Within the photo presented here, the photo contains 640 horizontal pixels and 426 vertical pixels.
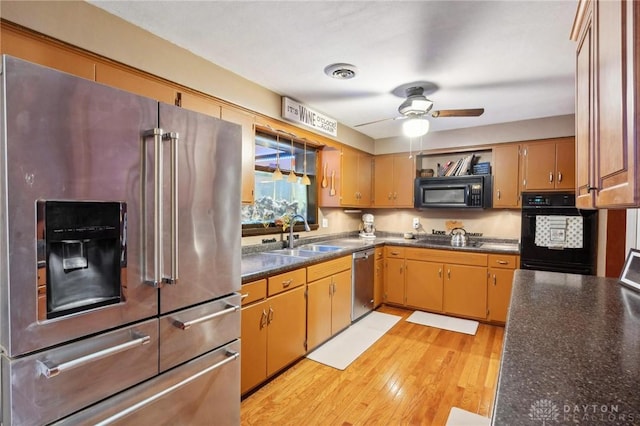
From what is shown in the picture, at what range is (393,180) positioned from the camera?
4605 millimetres

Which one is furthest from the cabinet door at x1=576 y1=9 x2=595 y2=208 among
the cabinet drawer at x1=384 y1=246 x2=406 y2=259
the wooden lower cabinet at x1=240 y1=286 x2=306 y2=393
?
the cabinet drawer at x1=384 y1=246 x2=406 y2=259

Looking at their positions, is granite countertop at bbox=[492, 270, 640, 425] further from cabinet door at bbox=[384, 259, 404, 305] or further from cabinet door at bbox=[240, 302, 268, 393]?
cabinet door at bbox=[384, 259, 404, 305]

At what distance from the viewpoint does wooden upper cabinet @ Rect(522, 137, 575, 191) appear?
137 inches

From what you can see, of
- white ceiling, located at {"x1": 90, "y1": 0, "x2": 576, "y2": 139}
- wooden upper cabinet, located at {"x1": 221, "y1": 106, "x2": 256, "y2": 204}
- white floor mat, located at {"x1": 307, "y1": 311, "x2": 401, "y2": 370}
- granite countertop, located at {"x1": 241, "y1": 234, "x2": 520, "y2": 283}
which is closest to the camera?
white ceiling, located at {"x1": 90, "y1": 0, "x2": 576, "y2": 139}

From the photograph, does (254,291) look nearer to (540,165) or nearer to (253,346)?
(253,346)

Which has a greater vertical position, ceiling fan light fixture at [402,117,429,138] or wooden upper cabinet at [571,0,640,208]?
ceiling fan light fixture at [402,117,429,138]

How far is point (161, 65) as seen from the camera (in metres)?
1.95

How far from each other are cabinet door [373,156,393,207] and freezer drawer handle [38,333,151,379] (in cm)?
378

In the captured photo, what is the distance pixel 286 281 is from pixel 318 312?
0.60 metres

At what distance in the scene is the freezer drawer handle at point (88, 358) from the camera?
1.07 m

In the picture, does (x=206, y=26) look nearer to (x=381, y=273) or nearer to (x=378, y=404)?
(x=378, y=404)

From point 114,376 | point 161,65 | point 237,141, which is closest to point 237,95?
point 161,65

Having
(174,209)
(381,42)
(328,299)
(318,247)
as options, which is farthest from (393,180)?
(174,209)

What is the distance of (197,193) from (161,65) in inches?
38.9
